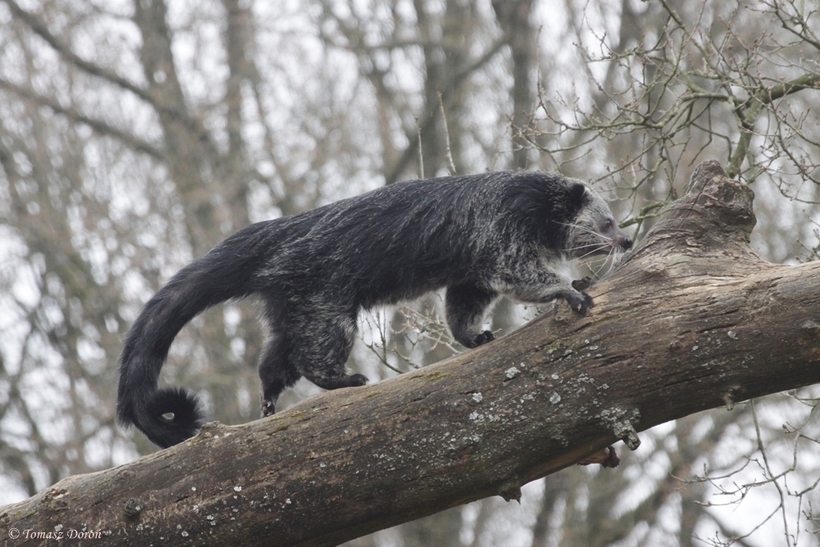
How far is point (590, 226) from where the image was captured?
284 inches

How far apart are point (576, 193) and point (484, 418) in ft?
9.29

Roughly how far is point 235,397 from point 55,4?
27.9 ft

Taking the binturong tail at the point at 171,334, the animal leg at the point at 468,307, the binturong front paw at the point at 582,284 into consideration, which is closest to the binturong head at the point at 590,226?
the animal leg at the point at 468,307

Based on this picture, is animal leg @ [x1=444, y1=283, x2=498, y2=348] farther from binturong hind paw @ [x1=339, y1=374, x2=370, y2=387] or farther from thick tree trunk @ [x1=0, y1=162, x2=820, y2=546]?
thick tree trunk @ [x1=0, y1=162, x2=820, y2=546]

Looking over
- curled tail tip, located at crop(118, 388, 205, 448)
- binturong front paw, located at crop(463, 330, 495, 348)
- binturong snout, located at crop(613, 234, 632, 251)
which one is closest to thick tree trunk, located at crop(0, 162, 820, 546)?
curled tail tip, located at crop(118, 388, 205, 448)

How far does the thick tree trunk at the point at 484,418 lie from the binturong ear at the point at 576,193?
1.95 metres

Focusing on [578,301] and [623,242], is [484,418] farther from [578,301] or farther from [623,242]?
[623,242]

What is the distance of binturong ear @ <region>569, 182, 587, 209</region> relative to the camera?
7.23 meters

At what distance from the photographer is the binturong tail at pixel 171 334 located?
20.0ft

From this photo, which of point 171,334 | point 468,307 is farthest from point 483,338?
point 171,334

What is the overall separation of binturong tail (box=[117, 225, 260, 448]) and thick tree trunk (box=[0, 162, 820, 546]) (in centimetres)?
79

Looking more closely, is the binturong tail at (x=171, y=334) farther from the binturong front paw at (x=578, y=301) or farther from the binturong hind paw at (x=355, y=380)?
the binturong front paw at (x=578, y=301)

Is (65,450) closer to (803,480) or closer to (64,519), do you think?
(64,519)

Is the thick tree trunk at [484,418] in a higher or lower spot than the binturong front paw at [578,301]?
lower
